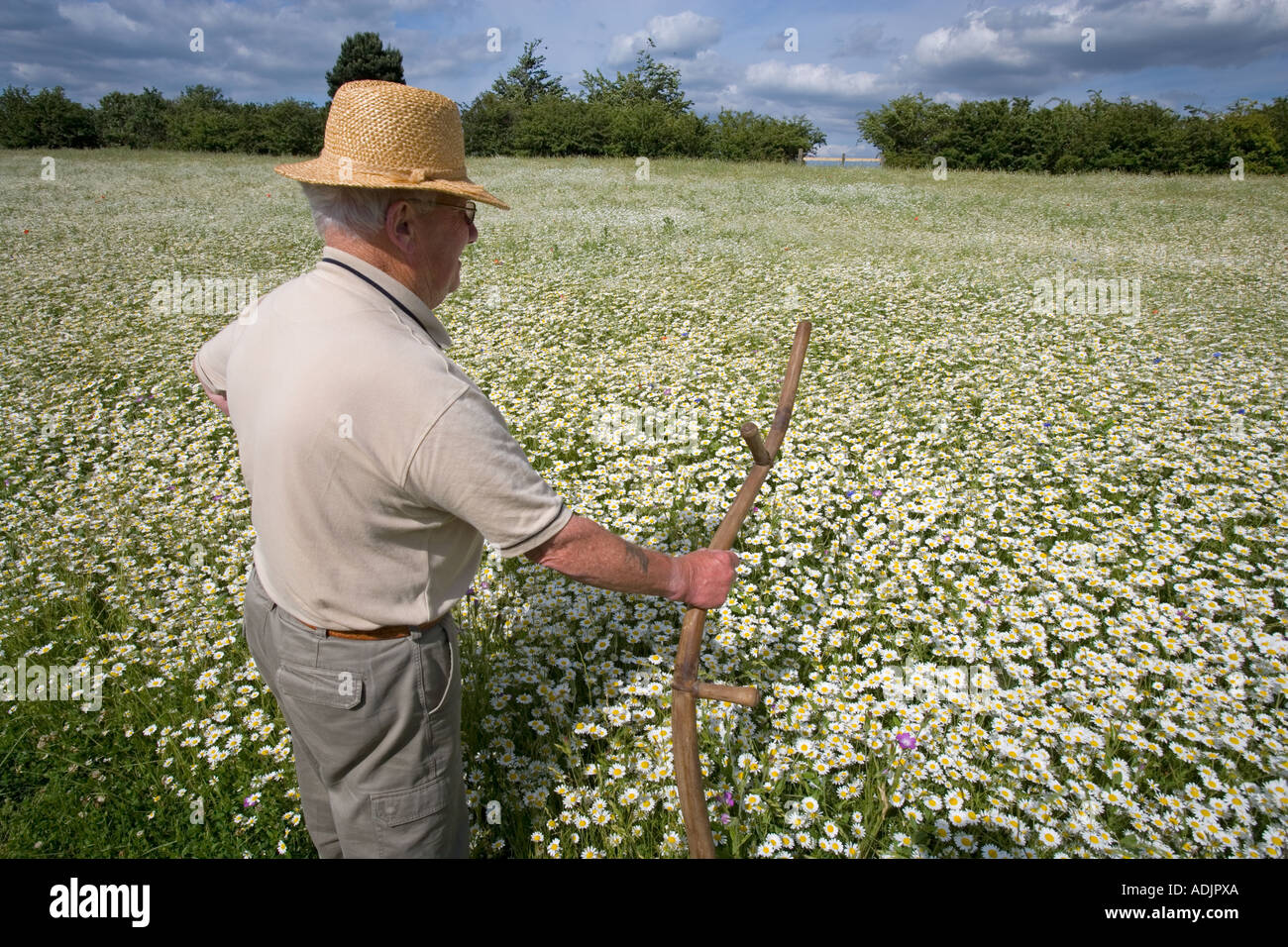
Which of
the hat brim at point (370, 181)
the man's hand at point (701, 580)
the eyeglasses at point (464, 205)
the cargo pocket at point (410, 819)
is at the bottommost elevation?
the cargo pocket at point (410, 819)

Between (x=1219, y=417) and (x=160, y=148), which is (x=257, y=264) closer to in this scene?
(x=1219, y=417)

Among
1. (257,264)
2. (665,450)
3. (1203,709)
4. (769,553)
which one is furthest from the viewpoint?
(257,264)

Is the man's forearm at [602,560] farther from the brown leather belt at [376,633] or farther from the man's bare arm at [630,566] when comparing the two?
the brown leather belt at [376,633]

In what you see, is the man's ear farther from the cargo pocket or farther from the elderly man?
the cargo pocket

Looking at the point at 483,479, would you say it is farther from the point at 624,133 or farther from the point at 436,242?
the point at 624,133

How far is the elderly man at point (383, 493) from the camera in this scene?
1.77 meters

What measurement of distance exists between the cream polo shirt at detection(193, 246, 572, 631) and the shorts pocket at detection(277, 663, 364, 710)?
147 millimetres

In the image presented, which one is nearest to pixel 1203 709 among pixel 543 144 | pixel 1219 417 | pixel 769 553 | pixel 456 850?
pixel 769 553

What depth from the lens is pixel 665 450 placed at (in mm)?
6051

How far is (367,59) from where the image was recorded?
180 ft

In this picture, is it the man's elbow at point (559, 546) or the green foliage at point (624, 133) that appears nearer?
the man's elbow at point (559, 546)

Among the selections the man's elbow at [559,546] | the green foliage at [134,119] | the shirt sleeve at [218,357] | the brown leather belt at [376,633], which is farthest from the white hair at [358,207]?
the green foliage at [134,119]
